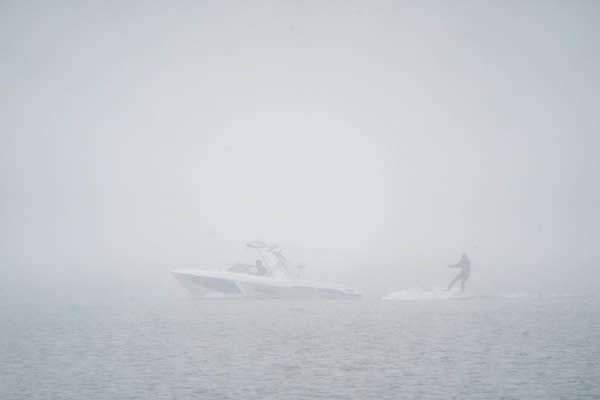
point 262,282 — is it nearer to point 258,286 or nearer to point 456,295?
point 258,286

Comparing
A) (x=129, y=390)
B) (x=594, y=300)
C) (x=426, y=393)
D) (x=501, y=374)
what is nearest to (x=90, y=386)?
(x=129, y=390)

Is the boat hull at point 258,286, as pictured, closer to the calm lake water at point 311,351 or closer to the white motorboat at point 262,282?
the white motorboat at point 262,282

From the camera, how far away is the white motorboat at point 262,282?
1794 inches

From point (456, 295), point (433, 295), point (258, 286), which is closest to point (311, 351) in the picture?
point (258, 286)

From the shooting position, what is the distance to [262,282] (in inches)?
1791

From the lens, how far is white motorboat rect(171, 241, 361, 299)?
4556 centimetres

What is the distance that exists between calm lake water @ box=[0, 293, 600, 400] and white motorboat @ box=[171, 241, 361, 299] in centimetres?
160

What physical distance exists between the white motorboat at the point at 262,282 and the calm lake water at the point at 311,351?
1595mm

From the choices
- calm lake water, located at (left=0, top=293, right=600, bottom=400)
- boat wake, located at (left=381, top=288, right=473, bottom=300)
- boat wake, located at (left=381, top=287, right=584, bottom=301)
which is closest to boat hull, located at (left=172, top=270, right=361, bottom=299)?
calm lake water, located at (left=0, top=293, right=600, bottom=400)

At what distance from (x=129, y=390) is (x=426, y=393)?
9.01m

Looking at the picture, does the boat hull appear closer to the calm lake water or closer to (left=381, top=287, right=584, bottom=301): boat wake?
the calm lake water

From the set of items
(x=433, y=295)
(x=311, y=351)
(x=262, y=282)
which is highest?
(x=262, y=282)

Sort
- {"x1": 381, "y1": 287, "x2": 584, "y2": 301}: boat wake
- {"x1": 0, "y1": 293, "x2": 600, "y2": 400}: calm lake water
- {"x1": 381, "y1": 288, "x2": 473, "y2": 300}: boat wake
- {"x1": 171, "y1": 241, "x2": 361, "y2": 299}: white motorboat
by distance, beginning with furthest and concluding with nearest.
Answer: {"x1": 381, "y1": 288, "x2": 473, "y2": 300}: boat wake < {"x1": 171, "y1": 241, "x2": 361, "y2": 299}: white motorboat < {"x1": 381, "y1": 287, "x2": 584, "y2": 301}: boat wake < {"x1": 0, "y1": 293, "x2": 600, "y2": 400}: calm lake water

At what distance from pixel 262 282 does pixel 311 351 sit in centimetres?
1563
